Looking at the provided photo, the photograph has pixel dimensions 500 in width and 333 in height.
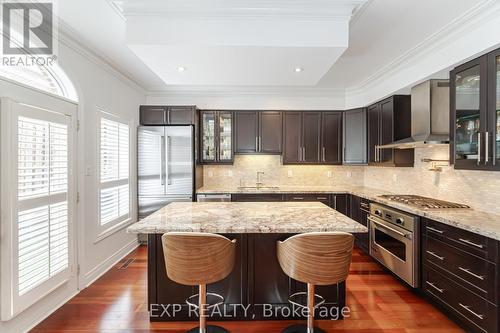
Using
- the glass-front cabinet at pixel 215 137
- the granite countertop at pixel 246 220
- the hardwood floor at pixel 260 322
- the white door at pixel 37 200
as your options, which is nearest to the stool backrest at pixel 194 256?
the granite countertop at pixel 246 220

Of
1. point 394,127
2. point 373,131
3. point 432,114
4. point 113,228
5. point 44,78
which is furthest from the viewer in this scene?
point 373,131

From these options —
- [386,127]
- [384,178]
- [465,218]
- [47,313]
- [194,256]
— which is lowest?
[47,313]

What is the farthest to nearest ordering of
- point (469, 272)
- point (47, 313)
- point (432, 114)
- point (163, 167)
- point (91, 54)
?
point (163, 167) < point (91, 54) < point (432, 114) < point (47, 313) < point (469, 272)

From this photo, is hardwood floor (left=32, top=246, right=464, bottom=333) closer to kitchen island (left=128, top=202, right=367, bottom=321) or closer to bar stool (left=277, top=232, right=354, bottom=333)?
kitchen island (left=128, top=202, right=367, bottom=321)

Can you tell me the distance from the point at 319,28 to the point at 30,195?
2.96 meters

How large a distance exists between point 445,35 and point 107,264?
4.80 m

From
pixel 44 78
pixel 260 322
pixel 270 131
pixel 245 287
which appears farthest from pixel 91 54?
pixel 260 322

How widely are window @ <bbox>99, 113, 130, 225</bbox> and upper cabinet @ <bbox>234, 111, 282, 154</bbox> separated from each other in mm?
1878

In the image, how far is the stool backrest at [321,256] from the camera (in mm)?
1725

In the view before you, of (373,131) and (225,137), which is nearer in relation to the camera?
(373,131)

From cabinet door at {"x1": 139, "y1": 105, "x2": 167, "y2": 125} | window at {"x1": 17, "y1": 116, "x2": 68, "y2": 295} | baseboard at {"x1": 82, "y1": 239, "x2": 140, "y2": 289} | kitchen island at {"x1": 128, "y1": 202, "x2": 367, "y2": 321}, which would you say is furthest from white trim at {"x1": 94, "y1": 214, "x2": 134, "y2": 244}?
cabinet door at {"x1": 139, "y1": 105, "x2": 167, "y2": 125}

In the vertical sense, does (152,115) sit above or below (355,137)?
above

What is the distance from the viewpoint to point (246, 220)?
2162 millimetres

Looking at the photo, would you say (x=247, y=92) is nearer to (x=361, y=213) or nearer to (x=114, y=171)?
(x=114, y=171)
